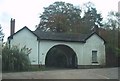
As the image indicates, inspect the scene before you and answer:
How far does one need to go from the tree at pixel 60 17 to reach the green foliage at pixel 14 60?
25814 millimetres

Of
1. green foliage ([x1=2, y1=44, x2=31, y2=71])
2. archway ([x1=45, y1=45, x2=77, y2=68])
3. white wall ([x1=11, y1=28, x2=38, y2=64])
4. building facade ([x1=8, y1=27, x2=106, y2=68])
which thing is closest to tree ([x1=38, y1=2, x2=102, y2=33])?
archway ([x1=45, y1=45, x2=77, y2=68])

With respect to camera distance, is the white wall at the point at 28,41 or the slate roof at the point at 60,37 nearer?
the white wall at the point at 28,41

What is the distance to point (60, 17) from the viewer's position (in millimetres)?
54125

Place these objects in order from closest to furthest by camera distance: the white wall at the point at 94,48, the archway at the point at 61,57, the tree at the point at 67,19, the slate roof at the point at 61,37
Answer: the slate roof at the point at 61,37
the white wall at the point at 94,48
the archway at the point at 61,57
the tree at the point at 67,19

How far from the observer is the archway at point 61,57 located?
38.3m

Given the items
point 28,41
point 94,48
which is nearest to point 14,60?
point 28,41

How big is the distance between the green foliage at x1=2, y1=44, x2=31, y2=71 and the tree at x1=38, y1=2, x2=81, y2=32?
2581 cm

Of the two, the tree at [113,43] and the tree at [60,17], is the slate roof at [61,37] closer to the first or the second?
the tree at [113,43]

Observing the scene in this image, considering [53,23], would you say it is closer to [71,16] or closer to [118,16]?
[71,16]

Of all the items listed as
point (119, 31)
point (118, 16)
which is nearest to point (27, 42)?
point (119, 31)

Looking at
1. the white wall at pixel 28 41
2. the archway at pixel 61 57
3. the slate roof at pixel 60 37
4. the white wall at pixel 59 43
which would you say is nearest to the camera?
the white wall at pixel 28 41

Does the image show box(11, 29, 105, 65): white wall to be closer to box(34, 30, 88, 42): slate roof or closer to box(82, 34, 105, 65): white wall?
box(82, 34, 105, 65): white wall

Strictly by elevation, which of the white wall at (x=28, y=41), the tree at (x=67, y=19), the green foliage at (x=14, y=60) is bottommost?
the green foliage at (x=14, y=60)

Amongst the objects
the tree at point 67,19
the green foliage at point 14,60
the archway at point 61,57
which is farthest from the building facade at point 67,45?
the tree at point 67,19
